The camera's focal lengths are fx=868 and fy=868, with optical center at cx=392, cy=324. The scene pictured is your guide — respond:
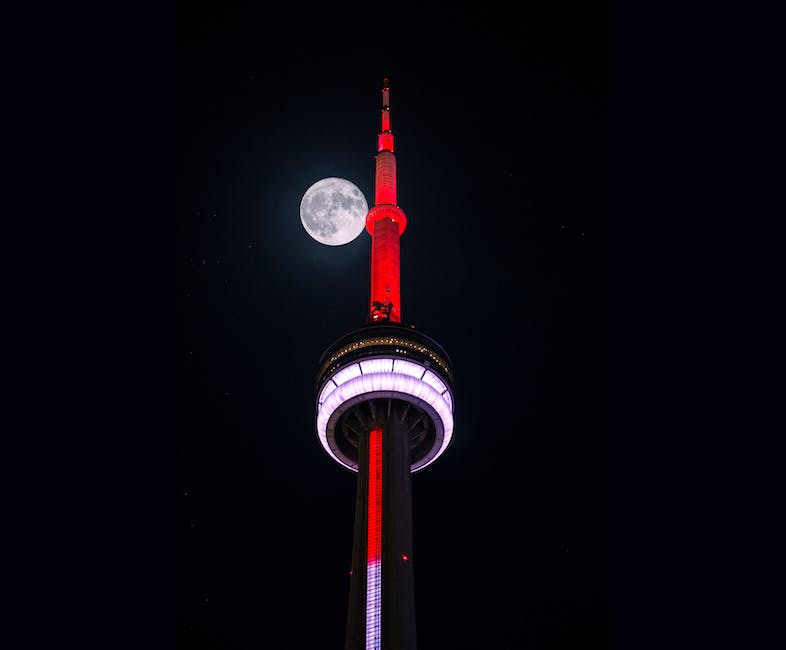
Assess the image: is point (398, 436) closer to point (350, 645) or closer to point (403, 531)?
point (403, 531)

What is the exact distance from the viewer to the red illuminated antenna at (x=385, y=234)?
6342 centimetres

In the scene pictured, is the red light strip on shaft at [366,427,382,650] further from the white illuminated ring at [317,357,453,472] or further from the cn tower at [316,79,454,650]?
the white illuminated ring at [317,357,453,472]

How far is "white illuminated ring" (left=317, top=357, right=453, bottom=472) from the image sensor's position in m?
56.6

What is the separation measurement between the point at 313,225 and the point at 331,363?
671 inches

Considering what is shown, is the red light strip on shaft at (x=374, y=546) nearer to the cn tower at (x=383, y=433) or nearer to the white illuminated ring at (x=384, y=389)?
the cn tower at (x=383, y=433)

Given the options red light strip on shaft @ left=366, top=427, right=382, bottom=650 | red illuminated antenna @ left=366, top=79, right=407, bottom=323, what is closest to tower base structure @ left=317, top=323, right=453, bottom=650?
red light strip on shaft @ left=366, top=427, right=382, bottom=650

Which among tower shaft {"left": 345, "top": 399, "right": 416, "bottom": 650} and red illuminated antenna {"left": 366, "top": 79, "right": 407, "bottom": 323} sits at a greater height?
red illuminated antenna {"left": 366, "top": 79, "right": 407, "bottom": 323}

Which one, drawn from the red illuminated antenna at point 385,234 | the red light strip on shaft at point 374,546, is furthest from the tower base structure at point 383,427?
the red illuminated antenna at point 385,234

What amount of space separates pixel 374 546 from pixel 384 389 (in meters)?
10.4

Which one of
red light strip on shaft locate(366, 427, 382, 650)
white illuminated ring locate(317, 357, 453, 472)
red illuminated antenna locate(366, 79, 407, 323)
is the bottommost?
red light strip on shaft locate(366, 427, 382, 650)

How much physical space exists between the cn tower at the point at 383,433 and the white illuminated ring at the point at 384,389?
0.07 metres

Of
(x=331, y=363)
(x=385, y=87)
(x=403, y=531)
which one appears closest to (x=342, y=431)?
(x=331, y=363)

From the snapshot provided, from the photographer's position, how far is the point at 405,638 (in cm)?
4644

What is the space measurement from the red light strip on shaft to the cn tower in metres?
0.05
